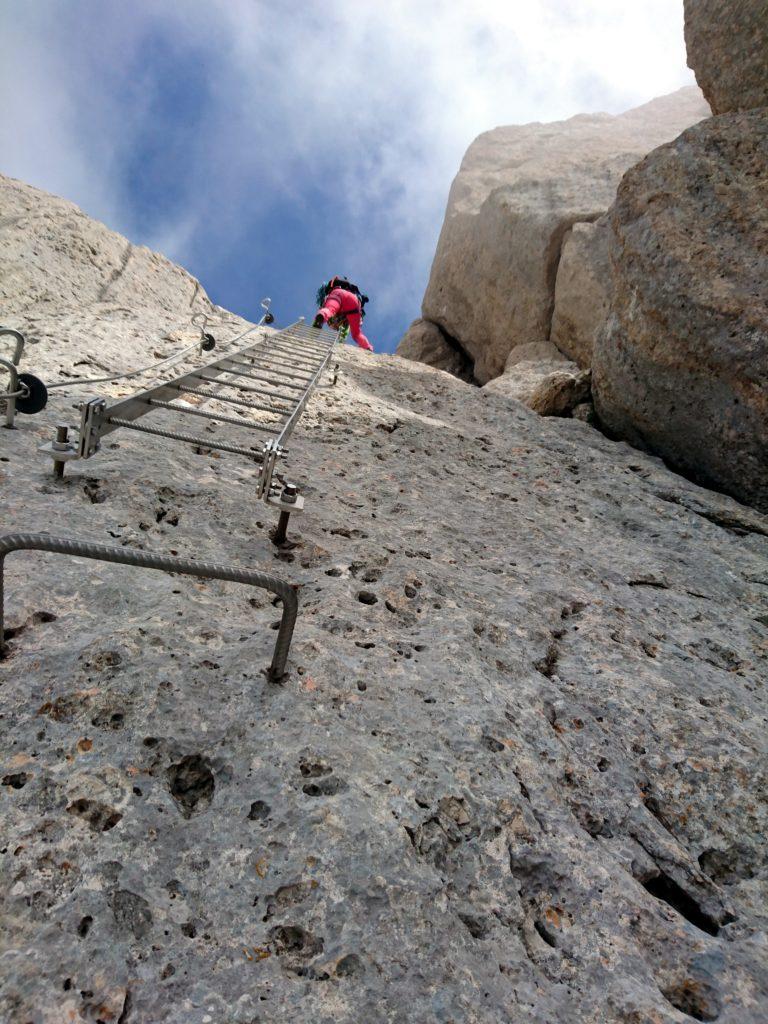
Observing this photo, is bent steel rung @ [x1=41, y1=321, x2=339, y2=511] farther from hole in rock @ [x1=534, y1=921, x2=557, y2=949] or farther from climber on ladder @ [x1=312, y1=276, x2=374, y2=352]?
climber on ladder @ [x1=312, y1=276, x2=374, y2=352]

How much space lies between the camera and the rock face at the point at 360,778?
1361 mm

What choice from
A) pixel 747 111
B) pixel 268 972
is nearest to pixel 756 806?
pixel 268 972

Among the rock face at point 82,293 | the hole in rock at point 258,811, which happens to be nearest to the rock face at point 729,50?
the rock face at point 82,293

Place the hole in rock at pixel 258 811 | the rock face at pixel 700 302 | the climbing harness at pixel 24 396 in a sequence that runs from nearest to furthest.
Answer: the hole in rock at pixel 258 811 → the climbing harness at pixel 24 396 → the rock face at pixel 700 302

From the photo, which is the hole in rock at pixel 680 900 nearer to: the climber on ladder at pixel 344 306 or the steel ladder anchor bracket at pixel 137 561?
the steel ladder anchor bracket at pixel 137 561

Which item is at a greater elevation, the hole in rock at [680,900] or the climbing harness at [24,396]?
the climbing harness at [24,396]

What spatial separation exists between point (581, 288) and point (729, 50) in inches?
189

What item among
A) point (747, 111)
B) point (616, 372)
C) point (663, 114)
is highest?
point (663, 114)

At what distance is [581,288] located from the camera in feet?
34.9

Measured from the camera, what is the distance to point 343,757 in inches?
73.2

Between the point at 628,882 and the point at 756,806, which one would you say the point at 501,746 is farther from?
the point at 756,806

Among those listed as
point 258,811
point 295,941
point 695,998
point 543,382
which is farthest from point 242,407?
point 695,998

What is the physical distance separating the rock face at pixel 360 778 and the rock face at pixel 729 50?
17.1 ft

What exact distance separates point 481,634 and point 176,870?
5.05 feet
